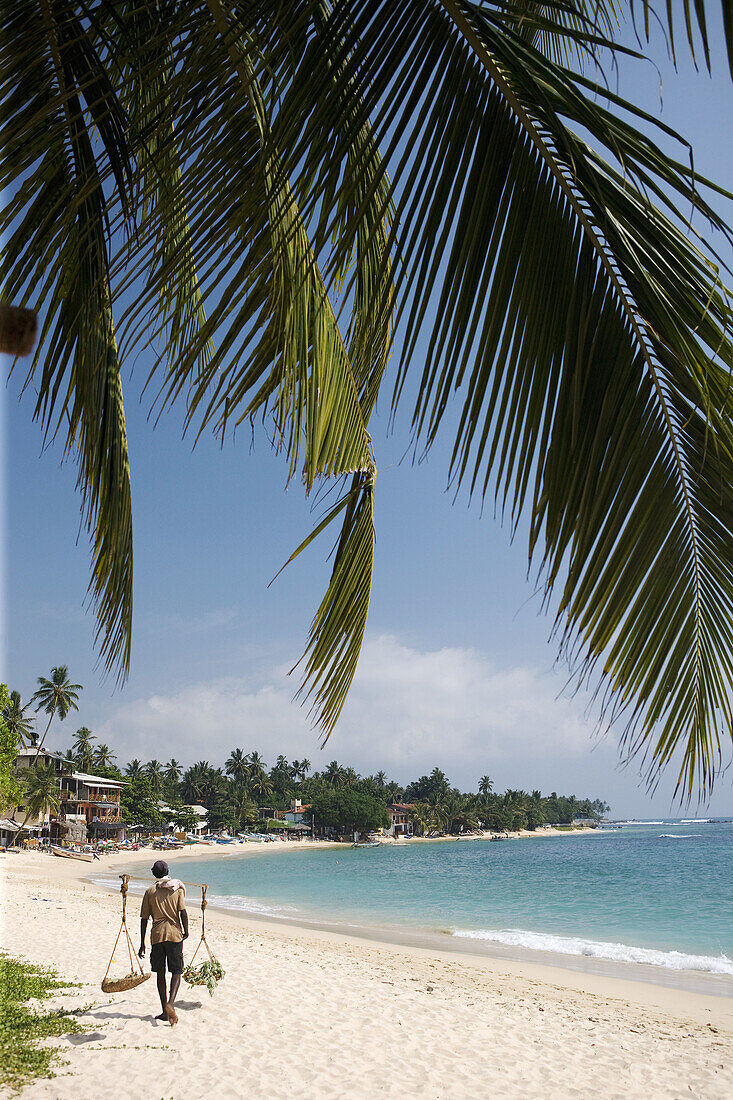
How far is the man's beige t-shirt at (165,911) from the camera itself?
643 centimetres

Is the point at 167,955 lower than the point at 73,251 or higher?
lower

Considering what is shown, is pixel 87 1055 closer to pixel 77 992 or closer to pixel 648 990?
pixel 77 992

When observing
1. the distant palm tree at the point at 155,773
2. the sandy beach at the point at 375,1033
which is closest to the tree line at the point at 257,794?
the distant palm tree at the point at 155,773

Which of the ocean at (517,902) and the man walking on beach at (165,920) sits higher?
the man walking on beach at (165,920)

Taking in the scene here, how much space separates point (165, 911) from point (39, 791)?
47.2 meters

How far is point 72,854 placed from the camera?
148 ft

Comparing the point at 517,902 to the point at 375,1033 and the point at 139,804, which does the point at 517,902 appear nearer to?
the point at 375,1033

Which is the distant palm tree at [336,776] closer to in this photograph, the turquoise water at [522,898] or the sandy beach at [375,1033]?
the turquoise water at [522,898]

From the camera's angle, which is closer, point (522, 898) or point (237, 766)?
point (522, 898)

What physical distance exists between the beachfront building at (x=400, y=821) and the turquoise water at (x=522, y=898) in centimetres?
3537

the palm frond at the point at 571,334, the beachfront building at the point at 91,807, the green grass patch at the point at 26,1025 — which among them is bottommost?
→ the beachfront building at the point at 91,807

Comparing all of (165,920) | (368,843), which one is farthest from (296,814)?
(165,920)

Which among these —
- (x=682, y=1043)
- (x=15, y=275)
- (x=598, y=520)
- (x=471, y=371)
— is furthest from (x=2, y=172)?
(x=682, y=1043)

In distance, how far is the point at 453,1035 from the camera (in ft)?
26.7
